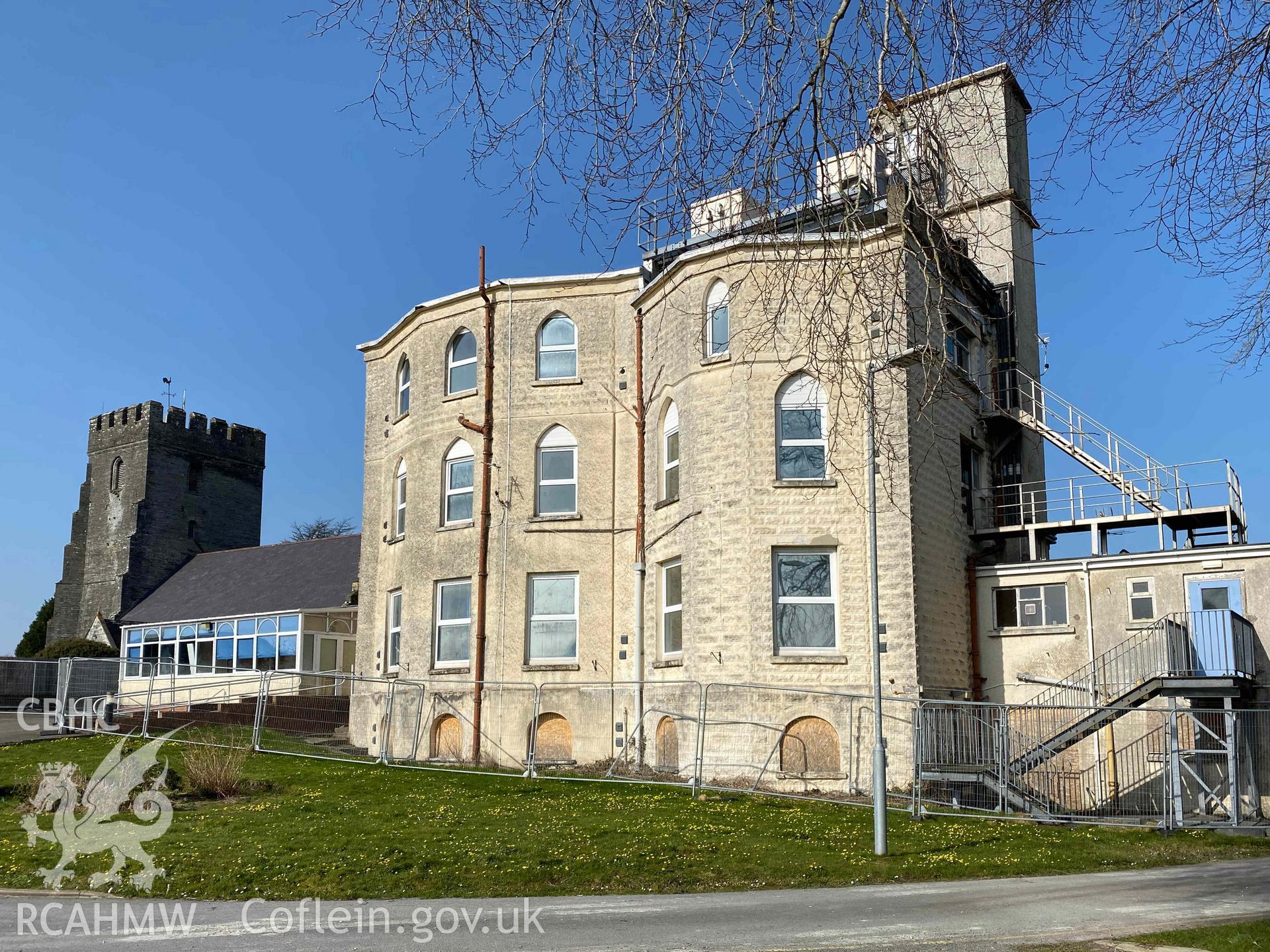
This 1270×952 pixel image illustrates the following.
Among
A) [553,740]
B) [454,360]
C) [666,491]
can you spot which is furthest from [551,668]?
[454,360]

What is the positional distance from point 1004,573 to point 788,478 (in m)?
5.46

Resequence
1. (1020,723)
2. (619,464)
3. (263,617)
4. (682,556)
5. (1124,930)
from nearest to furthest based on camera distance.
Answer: (1124,930) → (1020,723) → (682,556) → (619,464) → (263,617)

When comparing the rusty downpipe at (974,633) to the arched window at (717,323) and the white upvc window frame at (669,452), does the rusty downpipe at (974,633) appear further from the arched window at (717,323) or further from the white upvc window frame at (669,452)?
the arched window at (717,323)

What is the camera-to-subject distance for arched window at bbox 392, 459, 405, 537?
92.7ft

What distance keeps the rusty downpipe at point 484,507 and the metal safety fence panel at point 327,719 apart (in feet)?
6.18

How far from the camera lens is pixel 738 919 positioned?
1061 cm

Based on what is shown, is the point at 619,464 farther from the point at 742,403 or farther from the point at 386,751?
the point at 386,751

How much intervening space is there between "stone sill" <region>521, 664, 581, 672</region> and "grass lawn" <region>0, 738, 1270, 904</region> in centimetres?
Result: 497

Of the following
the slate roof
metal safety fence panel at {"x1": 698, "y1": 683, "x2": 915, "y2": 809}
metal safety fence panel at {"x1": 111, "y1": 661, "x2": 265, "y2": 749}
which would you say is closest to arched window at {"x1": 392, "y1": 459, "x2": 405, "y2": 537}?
metal safety fence panel at {"x1": 111, "y1": 661, "x2": 265, "y2": 749}

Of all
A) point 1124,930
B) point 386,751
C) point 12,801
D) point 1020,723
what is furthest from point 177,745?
point 1124,930

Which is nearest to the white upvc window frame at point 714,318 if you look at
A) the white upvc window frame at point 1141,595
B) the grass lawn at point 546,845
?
the grass lawn at point 546,845

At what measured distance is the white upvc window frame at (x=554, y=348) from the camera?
1044 inches

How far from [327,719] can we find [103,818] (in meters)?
14.6

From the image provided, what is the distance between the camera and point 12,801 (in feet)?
56.7
